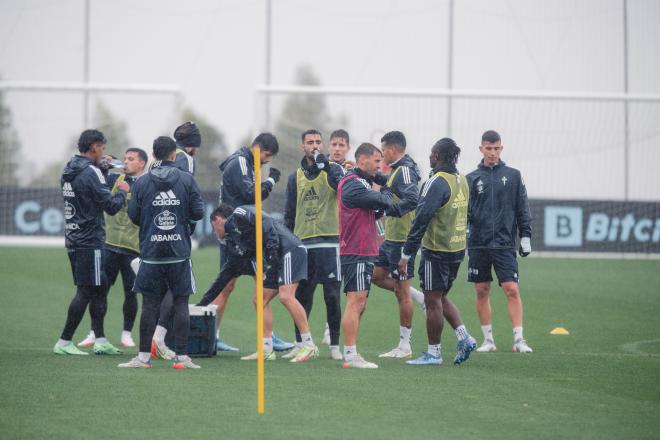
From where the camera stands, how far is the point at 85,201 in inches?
421

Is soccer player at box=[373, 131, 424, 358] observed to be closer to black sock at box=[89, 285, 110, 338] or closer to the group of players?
the group of players

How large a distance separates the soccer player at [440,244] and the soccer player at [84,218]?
9.63ft

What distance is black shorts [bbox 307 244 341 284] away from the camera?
10914 millimetres

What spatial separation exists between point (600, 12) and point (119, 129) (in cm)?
1486

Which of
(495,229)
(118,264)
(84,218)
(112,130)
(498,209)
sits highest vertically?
(112,130)

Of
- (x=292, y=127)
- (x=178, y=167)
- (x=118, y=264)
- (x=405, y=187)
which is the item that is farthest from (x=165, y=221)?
(x=292, y=127)

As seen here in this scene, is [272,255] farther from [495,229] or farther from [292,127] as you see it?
[292,127]

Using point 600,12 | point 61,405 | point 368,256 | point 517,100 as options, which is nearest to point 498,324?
point 368,256

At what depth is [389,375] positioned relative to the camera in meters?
9.54

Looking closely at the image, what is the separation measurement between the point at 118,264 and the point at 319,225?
249 centimetres

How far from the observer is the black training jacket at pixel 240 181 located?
1090 centimetres

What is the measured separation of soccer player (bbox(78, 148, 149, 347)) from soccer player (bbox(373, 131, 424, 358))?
2670 millimetres

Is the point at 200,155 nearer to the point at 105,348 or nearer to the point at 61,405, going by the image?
the point at 105,348

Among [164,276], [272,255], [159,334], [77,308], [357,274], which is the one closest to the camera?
[164,276]
